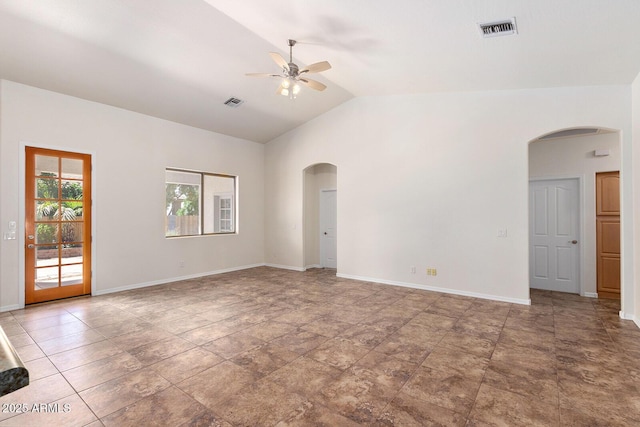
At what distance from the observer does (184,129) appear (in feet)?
20.4

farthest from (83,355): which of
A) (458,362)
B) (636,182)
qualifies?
(636,182)

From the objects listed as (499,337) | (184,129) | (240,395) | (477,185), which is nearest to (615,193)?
(477,185)

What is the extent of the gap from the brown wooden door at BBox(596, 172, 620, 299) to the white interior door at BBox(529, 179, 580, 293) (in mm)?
278

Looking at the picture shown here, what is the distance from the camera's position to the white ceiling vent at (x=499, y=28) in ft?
9.82

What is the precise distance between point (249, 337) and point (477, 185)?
162 inches

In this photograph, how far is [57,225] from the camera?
4.74m

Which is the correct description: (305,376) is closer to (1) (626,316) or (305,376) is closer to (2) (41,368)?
(2) (41,368)

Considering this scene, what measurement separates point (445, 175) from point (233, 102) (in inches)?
157

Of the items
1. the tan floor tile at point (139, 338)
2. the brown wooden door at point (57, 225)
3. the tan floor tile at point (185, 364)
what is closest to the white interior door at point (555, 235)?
the tan floor tile at point (185, 364)

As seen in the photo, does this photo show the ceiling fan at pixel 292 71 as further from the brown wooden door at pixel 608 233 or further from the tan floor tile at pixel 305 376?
the brown wooden door at pixel 608 233

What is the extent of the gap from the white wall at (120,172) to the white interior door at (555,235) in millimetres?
6133

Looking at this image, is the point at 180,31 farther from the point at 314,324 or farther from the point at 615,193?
the point at 615,193

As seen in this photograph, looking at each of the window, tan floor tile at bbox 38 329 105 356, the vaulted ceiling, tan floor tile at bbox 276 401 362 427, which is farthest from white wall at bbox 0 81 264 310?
tan floor tile at bbox 276 401 362 427

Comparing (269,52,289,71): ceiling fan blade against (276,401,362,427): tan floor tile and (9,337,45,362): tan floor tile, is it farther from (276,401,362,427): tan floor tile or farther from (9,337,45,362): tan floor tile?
(9,337,45,362): tan floor tile
